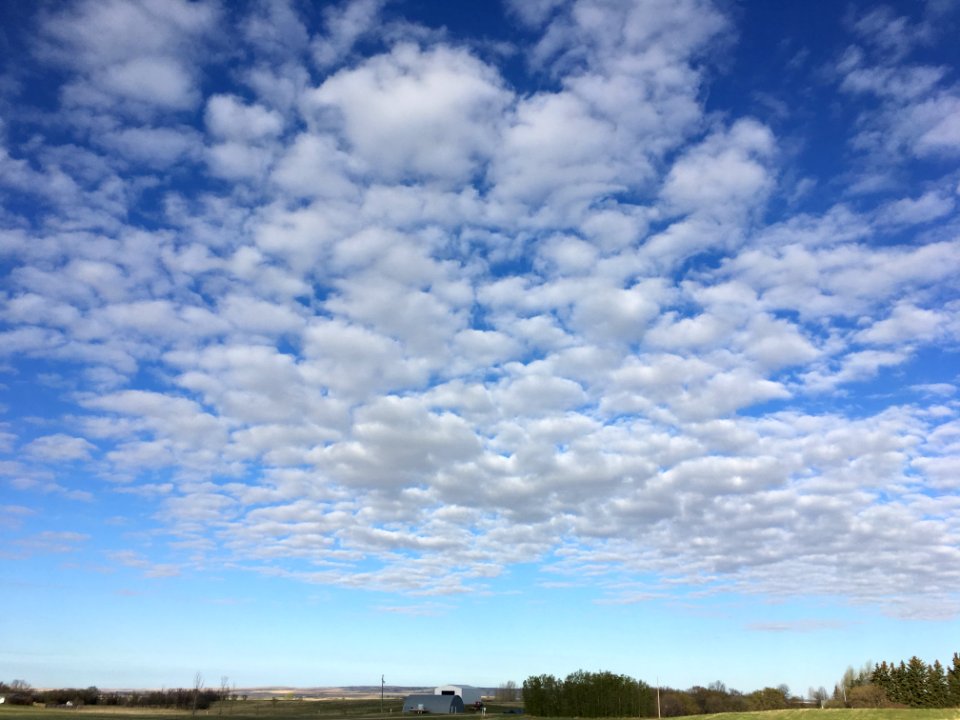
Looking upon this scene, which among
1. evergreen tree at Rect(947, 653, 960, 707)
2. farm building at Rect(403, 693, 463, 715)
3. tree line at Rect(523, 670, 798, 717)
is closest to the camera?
evergreen tree at Rect(947, 653, 960, 707)

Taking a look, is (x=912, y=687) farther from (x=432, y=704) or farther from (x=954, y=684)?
(x=432, y=704)

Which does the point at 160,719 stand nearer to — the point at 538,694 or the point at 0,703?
the point at 538,694

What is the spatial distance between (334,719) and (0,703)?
381 feet

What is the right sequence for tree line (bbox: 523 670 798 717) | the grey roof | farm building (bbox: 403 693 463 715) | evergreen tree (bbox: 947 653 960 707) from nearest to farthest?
evergreen tree (bbox: 947 653 960 707) → tree line (bbox: 523 670 798 717) → farm building (bbox: 403 693 463 715) → the grey roof

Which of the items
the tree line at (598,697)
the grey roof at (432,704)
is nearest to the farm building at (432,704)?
the grey roof at (432,704)

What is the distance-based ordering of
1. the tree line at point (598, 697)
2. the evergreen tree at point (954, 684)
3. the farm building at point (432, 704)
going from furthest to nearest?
1. the farm building at point (432, 704)
2. the tree line at point (598, 697)
3. the evergreen tree at point (954, 684)

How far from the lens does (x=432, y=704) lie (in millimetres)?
185500

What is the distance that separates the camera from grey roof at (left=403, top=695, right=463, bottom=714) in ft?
605

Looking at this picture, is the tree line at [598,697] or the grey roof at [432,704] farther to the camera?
the grey roof at [432,704]

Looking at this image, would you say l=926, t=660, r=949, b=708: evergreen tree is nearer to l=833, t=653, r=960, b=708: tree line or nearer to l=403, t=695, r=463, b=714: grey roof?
l=833, t=653, r=960, b=708: tree line

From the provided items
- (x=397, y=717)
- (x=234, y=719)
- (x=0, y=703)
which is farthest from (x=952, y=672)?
(x=0, y=703)

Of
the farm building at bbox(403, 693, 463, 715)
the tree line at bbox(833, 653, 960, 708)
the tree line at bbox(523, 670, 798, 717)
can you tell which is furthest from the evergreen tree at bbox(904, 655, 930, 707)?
the farm building at bbox(403, 693, 463, 715)

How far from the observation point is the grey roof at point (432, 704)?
18438 cm

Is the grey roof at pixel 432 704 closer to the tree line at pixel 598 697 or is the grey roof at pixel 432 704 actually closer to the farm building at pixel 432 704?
the farm building at pixel 432 704
